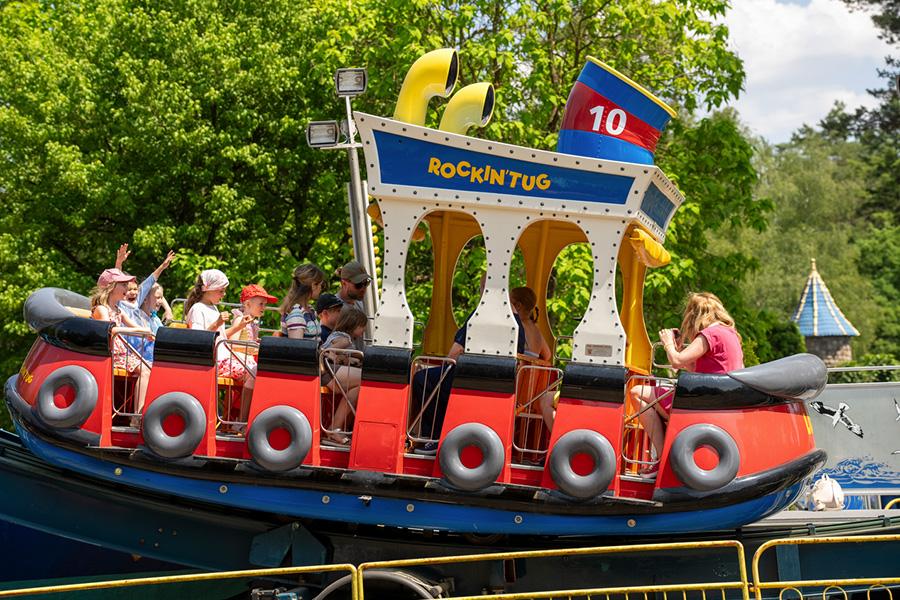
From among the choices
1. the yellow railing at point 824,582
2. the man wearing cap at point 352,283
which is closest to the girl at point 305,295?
the man wearing cap at point 352,283

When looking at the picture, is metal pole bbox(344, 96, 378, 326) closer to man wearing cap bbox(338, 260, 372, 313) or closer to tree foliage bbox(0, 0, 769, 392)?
tree foliage bbox(0, 0, 769, 392)

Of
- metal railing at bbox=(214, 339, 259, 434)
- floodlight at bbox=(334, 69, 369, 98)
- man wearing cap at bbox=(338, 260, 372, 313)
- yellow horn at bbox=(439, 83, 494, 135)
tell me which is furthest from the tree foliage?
yellow horn at bbox=(439, 83, 494, 135)

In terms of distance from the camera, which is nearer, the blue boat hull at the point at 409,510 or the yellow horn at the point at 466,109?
the blue boat hull at the point at 409,510

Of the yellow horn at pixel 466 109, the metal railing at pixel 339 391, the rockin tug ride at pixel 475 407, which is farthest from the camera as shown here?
the yellow horn at pixel 466 109

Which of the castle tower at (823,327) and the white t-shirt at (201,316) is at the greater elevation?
the castle tower at (823,327)

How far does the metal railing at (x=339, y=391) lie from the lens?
715cm

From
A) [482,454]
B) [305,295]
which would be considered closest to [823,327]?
[305,295]

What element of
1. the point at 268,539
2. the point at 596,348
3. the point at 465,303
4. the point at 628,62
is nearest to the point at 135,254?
the point at 465,303

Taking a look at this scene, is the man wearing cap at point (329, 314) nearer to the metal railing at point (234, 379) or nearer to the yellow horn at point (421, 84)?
the metal railing at point (234, 379)

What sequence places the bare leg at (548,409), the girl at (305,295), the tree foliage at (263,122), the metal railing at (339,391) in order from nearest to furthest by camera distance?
the metal railing at (339,391) < the bare leg at (548,409) < the girl at (305,295) < the tree foliage at (263,122)

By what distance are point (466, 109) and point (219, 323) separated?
7.25 feet

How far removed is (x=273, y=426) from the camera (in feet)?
22.5

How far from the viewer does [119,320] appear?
305 inches

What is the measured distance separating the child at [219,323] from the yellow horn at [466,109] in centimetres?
194
